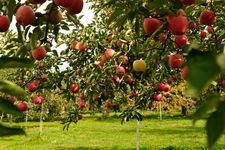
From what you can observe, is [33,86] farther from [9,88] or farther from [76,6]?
[9,88]

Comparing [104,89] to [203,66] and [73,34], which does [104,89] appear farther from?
[203,66]

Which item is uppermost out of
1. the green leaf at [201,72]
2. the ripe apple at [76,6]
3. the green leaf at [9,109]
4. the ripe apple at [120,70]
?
the ripe apple at [120,70]

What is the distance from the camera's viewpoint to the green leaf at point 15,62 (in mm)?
1065

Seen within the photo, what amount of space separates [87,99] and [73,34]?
1082 mm

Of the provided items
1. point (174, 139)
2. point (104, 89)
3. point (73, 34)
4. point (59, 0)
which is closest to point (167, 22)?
point (59, 0)

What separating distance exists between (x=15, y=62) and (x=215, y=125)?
0.58 metres

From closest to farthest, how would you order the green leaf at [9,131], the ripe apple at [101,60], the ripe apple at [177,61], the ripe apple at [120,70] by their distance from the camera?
the green leaf at [9,131]
the ripe apple at [177,61]
the ripe apple at [120,70]
the ripe apple at [101,60]

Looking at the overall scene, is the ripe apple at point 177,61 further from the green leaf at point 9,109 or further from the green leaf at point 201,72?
the green leaf at point 201,72

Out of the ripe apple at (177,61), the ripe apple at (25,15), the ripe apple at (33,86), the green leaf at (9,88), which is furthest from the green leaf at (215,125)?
the ripe apple at (33,86)

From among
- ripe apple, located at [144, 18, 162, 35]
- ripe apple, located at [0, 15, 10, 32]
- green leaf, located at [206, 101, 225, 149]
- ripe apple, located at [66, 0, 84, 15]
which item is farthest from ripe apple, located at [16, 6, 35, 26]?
green leaf, located at [206, 101, 225, 149]

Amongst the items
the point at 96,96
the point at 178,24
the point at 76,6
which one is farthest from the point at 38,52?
the point at 96,96

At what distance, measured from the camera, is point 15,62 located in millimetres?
1109

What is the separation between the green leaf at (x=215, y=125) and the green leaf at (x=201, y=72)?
7 centimetres

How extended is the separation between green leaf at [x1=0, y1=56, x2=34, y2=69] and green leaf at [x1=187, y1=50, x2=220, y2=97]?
0.49 metres
